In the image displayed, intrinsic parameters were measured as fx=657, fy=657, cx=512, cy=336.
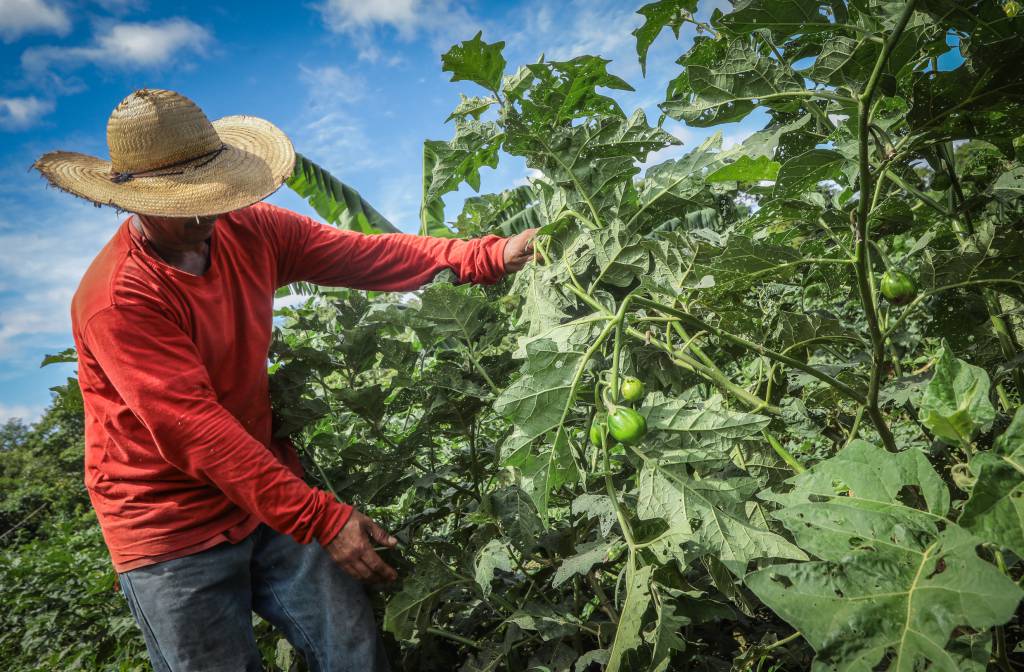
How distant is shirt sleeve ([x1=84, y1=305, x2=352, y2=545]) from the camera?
185 centimetres

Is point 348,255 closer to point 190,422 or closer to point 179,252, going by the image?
point 179,252

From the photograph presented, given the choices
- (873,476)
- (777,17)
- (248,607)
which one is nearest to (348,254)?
(248,607)

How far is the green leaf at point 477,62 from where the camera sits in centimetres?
168

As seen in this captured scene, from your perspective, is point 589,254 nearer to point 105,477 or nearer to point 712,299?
point 712,299

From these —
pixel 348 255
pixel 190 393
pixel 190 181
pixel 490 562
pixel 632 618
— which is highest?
pixel 190 181

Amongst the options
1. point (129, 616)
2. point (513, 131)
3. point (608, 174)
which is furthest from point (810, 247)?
point (129, 616)

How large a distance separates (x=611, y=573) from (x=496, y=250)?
1179 millimetres

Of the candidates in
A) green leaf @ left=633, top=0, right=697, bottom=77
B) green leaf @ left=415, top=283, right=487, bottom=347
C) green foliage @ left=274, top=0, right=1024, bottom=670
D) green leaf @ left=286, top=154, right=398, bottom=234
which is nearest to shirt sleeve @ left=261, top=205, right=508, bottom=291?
green foliage @ left=274, top=0, right=1024, bottom=670

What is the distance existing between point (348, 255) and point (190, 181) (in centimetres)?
67

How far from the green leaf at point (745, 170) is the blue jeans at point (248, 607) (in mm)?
1624

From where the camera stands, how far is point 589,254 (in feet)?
5.49

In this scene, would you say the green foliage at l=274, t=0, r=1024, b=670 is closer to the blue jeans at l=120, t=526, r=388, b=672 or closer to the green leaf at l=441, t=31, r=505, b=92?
the green leaf at l=441, t=31, r=505, b=92

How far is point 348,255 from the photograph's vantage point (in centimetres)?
258

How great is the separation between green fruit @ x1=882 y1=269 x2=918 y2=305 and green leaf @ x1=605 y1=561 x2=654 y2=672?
0.77m
